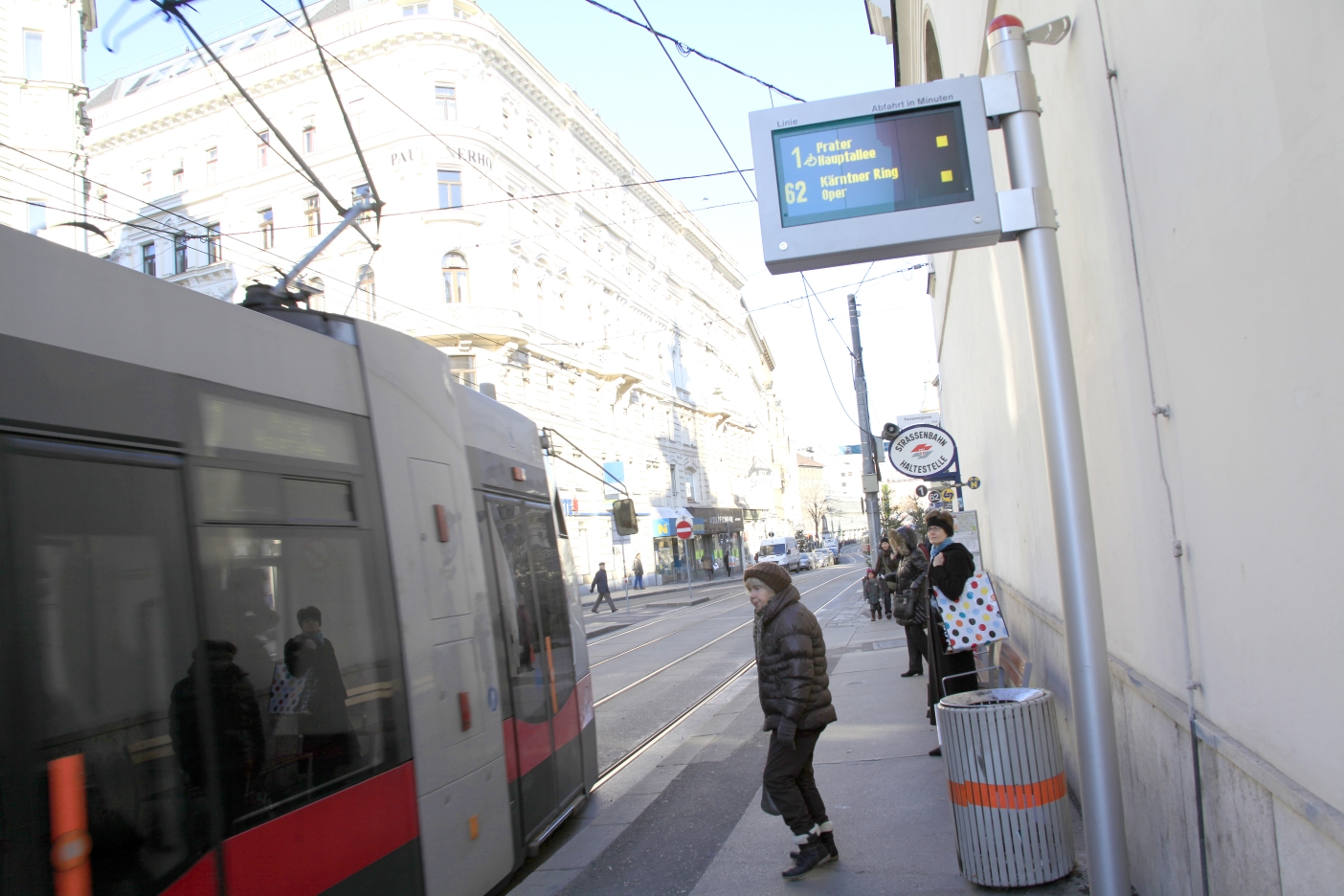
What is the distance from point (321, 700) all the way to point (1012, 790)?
2.79 m

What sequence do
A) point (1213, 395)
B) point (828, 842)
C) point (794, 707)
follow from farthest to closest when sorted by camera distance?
point (828, 842) < point (794, 707) < point (1213, 395)

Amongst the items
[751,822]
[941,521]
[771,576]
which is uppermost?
[941,521]

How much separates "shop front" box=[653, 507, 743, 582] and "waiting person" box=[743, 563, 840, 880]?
37005mm

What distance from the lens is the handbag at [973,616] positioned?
6.27 metres

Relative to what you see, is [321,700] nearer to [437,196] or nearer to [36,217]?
[36,217]

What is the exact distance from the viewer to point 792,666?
475 centimetres

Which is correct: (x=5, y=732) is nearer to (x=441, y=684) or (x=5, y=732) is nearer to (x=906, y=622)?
(x=441, y=684)

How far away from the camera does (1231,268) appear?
2623 millimetres

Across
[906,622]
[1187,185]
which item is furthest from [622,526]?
[1187,185]

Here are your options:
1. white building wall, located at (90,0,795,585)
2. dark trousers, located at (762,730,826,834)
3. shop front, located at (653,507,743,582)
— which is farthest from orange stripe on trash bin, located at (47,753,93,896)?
shop front, located at (653,507,743,582)

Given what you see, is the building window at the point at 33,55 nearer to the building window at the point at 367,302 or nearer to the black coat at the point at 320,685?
the building window at the point at 367,302

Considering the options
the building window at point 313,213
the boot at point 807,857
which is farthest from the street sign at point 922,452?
the building window at point 313,213

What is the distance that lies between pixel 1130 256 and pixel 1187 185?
2.22 feet

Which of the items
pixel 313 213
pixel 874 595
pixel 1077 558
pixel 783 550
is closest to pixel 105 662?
pixel 1077 558
